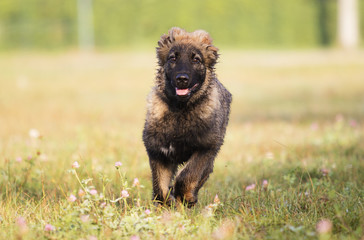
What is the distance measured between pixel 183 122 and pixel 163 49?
2.53 feet

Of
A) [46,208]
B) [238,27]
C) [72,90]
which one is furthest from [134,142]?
[238,27]

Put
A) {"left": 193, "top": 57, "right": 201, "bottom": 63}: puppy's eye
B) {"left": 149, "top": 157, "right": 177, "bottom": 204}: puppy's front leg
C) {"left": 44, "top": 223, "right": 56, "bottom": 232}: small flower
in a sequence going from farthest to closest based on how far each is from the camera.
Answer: {"left": 193, "top": 57, "right": 201, "bottom": 63}: puppy's eye
{"left": 149, "top": 157, "right": 177, "bottom": 204}: puppy's front leg
{"left": 44, "top": 223, "right": 56, "bottom": 232}: small flower

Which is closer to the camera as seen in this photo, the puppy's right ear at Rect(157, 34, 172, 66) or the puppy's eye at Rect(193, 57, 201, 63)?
the puppy's eye at Rect(193, 57, 201, 63)

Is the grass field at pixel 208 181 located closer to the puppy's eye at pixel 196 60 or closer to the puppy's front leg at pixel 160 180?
the puppy's front leg at pixel 160 180

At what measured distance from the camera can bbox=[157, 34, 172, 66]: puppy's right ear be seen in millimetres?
4742

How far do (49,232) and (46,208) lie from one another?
564 millimetres

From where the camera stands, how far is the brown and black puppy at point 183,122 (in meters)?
4.36

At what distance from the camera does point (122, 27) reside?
35.7 meters

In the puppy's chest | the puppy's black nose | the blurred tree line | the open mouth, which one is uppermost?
the puppy's black nose

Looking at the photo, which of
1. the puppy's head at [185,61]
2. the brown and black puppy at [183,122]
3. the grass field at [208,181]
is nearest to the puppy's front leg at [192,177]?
the brown and black puppy at [183,122]

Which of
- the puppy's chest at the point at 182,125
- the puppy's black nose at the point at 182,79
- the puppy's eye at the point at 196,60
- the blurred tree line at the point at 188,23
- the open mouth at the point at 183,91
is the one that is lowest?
the blurred tree line at the point at 188,23

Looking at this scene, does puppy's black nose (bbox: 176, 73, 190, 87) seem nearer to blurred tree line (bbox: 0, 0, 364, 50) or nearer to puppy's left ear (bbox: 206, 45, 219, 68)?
puppy's left ear (bbox: 206, 45, 219, 68)

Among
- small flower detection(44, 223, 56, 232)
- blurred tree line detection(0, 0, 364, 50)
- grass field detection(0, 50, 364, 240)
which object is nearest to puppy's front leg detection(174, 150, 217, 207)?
grass field detection(0, 50, 364, 240)

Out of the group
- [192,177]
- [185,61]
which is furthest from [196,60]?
[192,177]
